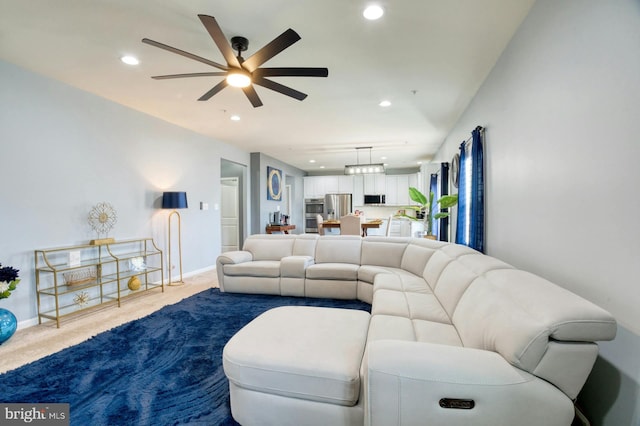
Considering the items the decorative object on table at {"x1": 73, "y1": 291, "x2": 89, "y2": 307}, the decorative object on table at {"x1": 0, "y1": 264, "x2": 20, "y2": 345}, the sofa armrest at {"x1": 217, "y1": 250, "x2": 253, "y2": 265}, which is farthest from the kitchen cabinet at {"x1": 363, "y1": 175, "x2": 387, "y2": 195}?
the decorative object on table at {"x1": 0, "y1": 264, "x2": 20, "y2": 345}

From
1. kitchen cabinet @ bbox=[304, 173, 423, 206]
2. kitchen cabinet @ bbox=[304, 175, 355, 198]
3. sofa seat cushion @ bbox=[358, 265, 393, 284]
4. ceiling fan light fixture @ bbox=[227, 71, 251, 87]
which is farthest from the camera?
kitchen cabinet @ bbox=[304, 175, 355, 198]

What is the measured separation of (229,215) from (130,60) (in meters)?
4.81

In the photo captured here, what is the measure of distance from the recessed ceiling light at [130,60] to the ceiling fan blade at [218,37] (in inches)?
42.7

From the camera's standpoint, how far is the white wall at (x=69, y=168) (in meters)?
2.71

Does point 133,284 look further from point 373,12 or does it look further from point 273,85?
point 373,12

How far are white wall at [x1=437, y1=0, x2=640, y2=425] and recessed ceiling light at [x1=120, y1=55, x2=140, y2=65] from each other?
327 cm

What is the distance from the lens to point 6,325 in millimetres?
2432

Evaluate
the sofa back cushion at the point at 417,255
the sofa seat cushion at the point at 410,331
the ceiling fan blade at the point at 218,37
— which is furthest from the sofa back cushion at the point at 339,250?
the ceiling fan blade at the point at 218,37

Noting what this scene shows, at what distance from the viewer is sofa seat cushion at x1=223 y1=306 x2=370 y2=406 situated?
1.29m

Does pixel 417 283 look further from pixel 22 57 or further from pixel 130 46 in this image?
pixel 22 57

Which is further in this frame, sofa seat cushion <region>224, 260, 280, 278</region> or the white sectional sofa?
sofa seat cushion <region>224, 260, 280, 278</region>

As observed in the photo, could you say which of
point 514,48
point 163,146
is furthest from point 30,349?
point 514,48

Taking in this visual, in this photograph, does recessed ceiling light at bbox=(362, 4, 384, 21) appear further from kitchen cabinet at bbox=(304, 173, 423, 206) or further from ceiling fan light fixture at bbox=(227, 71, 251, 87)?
kitchen cabinet at bbox=(304, 173, 423, 206)

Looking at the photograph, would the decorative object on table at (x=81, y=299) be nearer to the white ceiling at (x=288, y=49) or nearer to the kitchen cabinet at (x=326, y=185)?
the white ceiling at (x=288, y=49)
